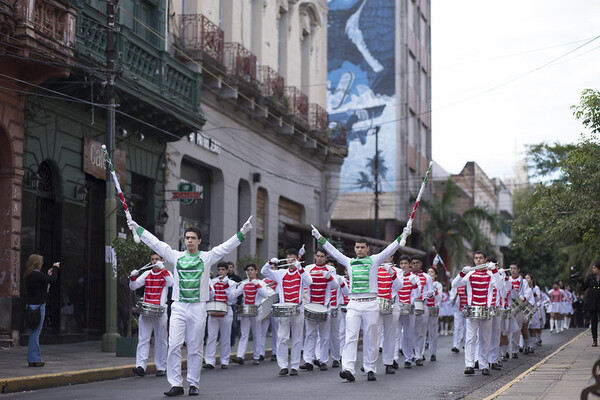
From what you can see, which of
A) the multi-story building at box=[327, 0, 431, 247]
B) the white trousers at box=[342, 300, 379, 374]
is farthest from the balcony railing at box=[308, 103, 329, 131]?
the white trousers at box=[342, 300, 379, 374]

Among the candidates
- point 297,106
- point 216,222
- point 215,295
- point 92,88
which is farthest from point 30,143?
point 297,106

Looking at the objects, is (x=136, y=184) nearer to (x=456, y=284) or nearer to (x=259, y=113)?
(x=259, y=113)

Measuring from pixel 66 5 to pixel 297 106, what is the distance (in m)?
18.1

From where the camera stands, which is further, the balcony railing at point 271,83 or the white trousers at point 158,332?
the balcony railing at point 271,83

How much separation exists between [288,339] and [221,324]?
2975 mm

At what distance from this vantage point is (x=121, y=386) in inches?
579

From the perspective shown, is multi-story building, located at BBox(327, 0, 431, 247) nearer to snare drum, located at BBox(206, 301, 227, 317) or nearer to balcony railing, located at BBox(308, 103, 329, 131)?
balcony railing, located at BBox(308, 103, 329, 131)

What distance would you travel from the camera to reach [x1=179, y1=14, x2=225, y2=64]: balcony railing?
97.2ft

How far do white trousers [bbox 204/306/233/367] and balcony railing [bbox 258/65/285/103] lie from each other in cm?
1543

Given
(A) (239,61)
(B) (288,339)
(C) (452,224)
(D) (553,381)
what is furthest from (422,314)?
(C) (452,224)

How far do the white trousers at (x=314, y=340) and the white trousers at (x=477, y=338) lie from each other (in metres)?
2.57

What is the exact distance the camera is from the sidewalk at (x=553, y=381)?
12.0 meters

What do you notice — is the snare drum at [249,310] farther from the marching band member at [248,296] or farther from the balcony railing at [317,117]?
the balcony railing at [317,117]

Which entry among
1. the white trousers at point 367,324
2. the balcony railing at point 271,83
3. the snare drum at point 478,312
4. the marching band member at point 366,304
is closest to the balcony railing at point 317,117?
the balcony railing at point 271,83
